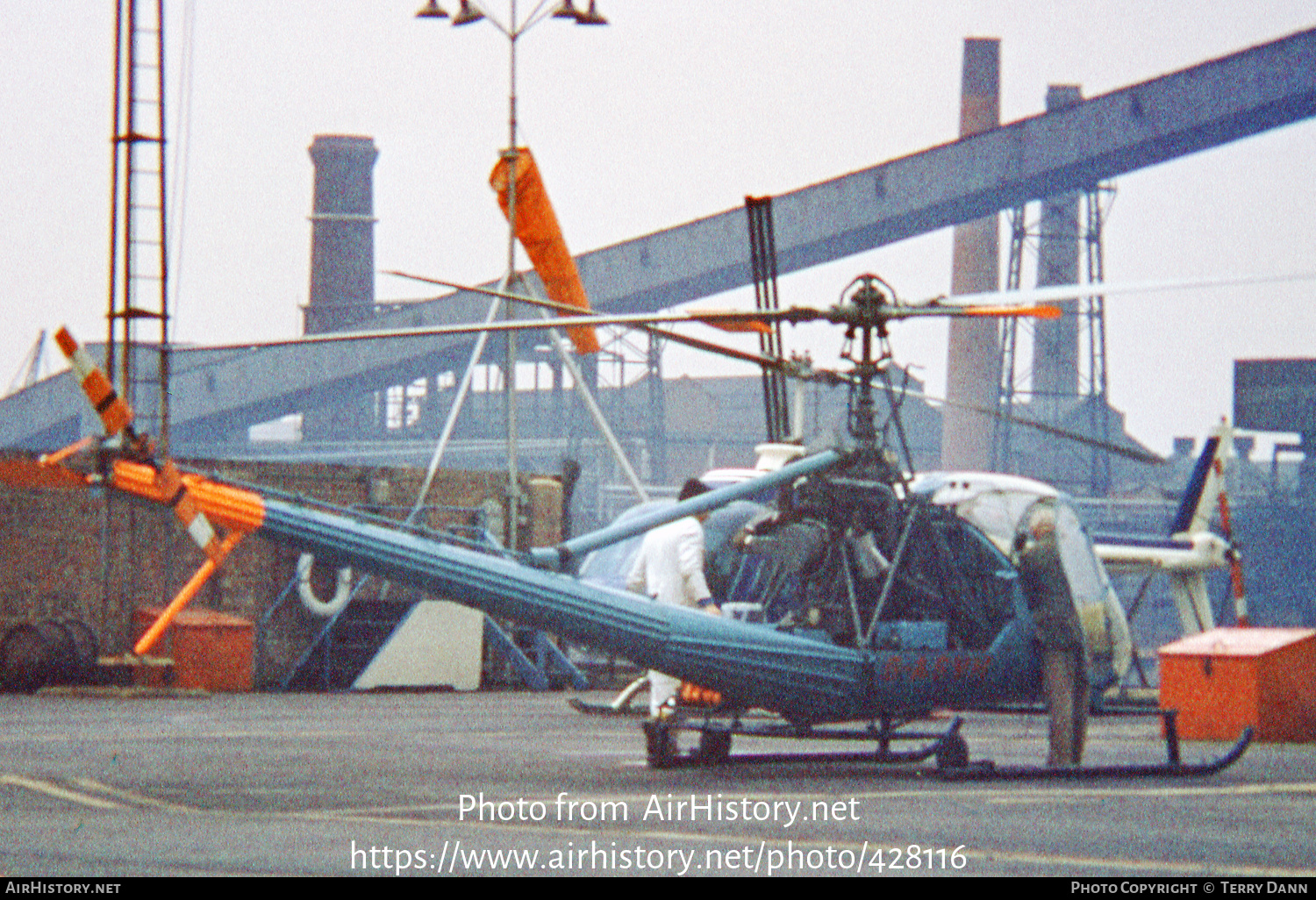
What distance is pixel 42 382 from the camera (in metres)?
51.5

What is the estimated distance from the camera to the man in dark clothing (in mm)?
11836

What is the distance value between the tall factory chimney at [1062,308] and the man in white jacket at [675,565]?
44.5 metres

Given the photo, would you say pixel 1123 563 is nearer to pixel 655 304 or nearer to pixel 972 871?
pixel 972 871

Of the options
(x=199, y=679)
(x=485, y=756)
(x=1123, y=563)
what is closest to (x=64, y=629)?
(x=199, y=679)

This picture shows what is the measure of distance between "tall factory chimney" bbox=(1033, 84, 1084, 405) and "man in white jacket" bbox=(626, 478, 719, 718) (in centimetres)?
4449

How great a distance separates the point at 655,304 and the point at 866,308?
4021 centimetres

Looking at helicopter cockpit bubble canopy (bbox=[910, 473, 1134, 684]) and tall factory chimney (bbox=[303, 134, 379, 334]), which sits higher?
tall factory chimney (bbox=[303, 134, 379, 334])

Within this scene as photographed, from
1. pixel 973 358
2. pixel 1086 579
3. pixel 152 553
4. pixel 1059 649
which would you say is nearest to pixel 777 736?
pixel 1059 649

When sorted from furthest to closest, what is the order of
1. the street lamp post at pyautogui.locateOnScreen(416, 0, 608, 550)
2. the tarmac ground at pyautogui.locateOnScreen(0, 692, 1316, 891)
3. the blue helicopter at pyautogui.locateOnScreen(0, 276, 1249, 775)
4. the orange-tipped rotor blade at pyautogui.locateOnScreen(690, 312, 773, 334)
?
the street lamp post at pyautogui.locateOnScreen(416, 0, 608, 550) → the orange-tipped rotor blade at pyautogui.locateOnScreen(690, 312, 773, 334) → the blue helicopter at pyautogui.locateOnScreen(0, 276, 1249, 775) → the tarmac ground at pyautogui.locateOnScreen(0, 692, 1316, 891)

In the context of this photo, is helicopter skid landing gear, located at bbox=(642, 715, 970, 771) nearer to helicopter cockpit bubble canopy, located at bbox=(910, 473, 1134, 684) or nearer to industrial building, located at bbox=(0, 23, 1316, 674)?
helicopter cockpit bubble canopy, located at bbox=(910, 473, 1134, 684)

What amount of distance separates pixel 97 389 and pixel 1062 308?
2213 inches

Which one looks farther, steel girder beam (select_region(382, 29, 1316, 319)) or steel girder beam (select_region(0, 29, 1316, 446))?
steel girder beam (select_region(0, 29, 1316, 446))

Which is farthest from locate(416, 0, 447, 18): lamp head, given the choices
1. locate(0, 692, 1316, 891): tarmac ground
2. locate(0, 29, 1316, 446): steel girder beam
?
locate(0, 29, 1316, 446): steel girder beam

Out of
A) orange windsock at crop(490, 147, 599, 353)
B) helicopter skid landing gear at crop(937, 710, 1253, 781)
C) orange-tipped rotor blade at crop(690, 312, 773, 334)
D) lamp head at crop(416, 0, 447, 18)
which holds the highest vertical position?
lamp head at crop(416, 0, 447, 18)
